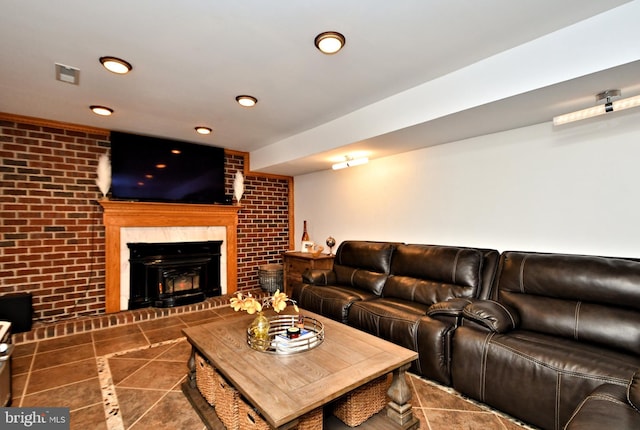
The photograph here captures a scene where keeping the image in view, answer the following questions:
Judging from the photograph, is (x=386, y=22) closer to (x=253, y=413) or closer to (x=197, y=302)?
(x=253, y=413)

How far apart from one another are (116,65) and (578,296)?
11.7 ft

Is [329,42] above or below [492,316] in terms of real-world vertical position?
above

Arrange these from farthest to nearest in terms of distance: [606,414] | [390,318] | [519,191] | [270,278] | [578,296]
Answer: [270,278] → [519,191] → [390,318] → [578,296] → [606,414]

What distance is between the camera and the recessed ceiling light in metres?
2.89

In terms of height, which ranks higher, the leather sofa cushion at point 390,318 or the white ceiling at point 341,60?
the white ceiling at point 341,60

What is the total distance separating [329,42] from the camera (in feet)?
6.07

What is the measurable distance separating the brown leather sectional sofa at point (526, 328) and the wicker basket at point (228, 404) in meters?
1.33

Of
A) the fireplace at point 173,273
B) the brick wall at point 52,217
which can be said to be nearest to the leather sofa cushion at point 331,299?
the fireplace at point 173,273

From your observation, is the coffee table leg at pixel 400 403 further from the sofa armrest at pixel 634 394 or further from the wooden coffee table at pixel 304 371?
the sofa armrest at pixel 634 394

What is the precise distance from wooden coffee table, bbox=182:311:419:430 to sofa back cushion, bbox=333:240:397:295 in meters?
1.22

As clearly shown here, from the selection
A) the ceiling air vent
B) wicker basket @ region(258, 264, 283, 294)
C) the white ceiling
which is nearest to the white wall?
the white ceiling

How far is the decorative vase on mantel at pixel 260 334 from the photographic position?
6.02 feet

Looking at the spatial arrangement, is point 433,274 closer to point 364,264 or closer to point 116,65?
point 364,264

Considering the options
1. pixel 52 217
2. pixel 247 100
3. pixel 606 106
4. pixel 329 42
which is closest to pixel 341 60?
pixel 329 42
